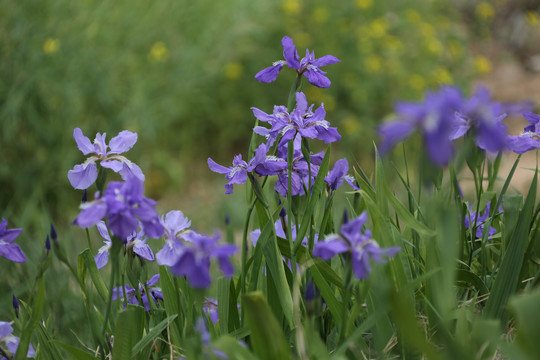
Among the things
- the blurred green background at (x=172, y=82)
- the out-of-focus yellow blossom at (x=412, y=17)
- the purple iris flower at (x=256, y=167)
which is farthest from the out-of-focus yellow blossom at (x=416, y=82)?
the purple iris flower at (x=256, y=167)

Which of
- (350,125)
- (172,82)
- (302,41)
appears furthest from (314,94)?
(172,82)

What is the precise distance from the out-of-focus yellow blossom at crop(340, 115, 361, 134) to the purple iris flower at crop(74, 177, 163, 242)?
3.90 meters

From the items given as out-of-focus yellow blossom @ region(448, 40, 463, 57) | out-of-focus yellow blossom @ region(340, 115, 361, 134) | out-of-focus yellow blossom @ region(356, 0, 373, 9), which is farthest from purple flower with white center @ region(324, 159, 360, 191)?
out-of-focus yellow blossom @ region(448, 40, 463, 57)

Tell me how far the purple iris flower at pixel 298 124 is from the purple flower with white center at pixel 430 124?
0.39m

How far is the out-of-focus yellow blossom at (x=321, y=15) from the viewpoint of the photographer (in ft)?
15.6

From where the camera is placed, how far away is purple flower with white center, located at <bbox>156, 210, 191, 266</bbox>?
0.90 metres

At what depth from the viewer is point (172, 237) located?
0.93 metres

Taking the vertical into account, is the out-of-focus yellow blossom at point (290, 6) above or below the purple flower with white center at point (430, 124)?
above

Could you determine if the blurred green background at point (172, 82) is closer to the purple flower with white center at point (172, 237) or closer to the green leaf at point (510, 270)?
the purple flower with white center at point (172, 237)

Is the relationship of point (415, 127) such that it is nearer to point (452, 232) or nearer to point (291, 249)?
point (452, 232)

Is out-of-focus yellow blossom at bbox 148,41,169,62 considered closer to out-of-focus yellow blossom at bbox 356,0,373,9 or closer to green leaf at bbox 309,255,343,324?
out-of-focus yellow blossom at bbox 356,0,373,9

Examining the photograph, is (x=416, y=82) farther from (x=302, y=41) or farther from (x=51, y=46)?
(x=51, y=46)

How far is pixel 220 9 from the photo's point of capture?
14.7 feet

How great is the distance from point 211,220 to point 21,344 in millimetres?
3015
